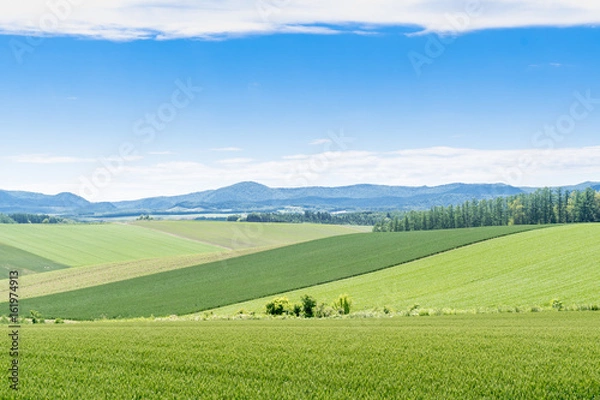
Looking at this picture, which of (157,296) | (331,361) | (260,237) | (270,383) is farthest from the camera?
(260,237)

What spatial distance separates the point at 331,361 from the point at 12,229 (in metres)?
133

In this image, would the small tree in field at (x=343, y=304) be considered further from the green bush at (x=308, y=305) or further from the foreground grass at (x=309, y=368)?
the foreground grass at (x=309, y=368)

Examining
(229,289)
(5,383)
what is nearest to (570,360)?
(5,383)

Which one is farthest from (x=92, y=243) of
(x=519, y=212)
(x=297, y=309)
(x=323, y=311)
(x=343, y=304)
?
(x=519, y=212)

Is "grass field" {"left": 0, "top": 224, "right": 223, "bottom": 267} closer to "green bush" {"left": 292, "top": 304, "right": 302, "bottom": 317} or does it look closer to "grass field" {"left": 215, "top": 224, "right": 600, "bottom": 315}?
"grass field" {"left": 215, "top": 224, "right": 600, "bottom": 315}

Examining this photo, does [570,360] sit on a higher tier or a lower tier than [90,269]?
higher

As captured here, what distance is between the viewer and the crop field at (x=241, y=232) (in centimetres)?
13938

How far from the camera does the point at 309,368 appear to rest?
1313 cm

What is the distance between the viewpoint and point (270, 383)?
1178 centimetres

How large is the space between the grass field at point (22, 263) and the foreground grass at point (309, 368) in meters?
80.5

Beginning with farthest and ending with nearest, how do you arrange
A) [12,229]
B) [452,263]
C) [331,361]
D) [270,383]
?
[12,229], [452,263], [331,361], [270,383]

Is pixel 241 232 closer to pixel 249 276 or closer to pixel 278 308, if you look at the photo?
pixel 249 276

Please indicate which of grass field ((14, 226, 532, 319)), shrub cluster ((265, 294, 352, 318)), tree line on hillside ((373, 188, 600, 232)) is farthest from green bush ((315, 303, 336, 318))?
tree line on hillside ((373, 188, 600, 232))

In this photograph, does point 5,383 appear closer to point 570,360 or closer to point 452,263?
point 570,360
